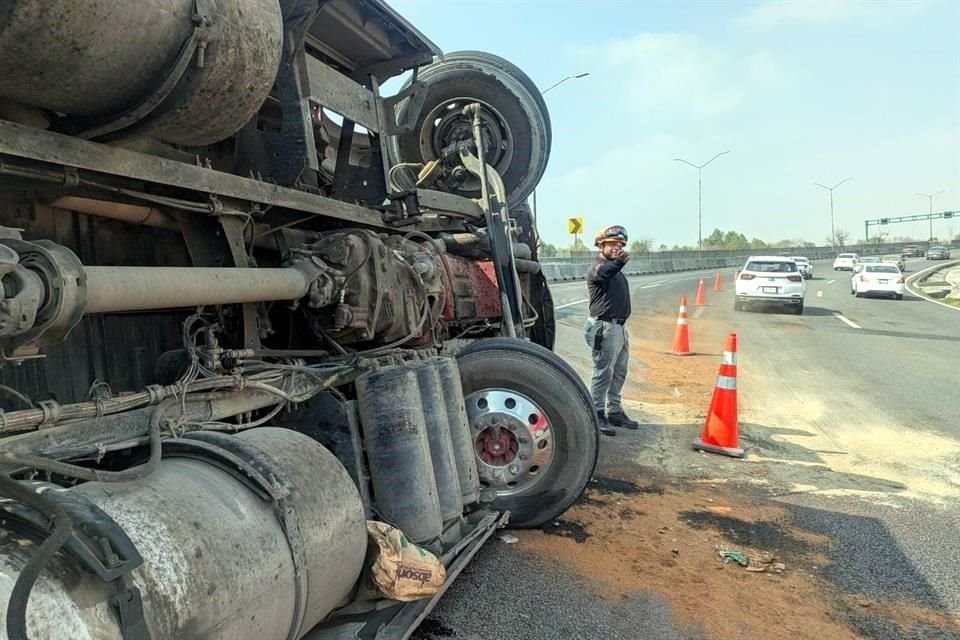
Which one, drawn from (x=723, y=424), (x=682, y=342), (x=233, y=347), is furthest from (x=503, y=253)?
(x=682, y=342)

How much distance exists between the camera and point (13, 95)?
1.82 m

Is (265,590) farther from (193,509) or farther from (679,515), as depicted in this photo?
(679,515)

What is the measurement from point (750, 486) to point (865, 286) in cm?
2636

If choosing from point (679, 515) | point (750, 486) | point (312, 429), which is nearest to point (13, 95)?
point (312, 429)

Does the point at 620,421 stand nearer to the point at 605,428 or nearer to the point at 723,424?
the point at 605,428

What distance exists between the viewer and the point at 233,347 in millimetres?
3045

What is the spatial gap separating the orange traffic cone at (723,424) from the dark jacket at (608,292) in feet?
4.05

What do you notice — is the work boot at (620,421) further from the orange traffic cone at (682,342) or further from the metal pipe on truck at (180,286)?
the orange traffic cone at (682,342)

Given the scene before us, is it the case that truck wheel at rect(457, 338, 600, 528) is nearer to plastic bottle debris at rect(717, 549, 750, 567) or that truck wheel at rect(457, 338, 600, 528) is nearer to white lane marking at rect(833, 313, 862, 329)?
plastic bottle debris at rect(717, 549, 750, 567)

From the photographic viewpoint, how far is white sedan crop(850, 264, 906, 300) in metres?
27.0

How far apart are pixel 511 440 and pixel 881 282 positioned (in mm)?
28225

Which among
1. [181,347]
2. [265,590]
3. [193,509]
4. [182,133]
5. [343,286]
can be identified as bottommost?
[265,590]

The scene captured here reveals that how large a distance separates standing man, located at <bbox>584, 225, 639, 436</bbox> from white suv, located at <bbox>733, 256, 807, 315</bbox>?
1557 cm

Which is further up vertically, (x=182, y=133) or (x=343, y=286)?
(x=182, y=133)
